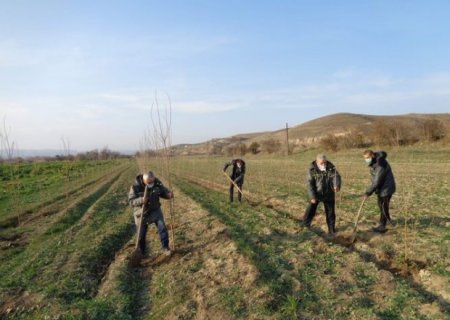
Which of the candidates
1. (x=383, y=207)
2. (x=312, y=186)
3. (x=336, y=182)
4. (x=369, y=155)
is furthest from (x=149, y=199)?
(x=383, y=207)

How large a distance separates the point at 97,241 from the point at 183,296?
5.38 meters

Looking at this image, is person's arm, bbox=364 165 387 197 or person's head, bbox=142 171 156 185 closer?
person's head, bbox=142 171 156 185

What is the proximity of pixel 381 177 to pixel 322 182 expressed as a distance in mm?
1383

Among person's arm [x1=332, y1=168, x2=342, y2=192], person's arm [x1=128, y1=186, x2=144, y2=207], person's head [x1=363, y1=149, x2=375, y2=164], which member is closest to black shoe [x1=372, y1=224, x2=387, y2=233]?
person's arm [x1=332, y1=168, x2=342, y2=192]

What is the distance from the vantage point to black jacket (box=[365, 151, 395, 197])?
32.5ft

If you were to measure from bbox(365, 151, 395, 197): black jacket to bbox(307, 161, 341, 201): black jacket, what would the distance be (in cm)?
87

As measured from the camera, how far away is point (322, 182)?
A: 399 inches

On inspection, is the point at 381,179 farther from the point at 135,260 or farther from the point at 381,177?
the point at 135,260

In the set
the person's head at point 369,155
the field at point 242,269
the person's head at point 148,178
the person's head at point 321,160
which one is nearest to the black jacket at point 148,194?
the person's head at point 148,178

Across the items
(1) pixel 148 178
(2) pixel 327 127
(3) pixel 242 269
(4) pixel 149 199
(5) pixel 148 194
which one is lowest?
(3) pixel 242 269

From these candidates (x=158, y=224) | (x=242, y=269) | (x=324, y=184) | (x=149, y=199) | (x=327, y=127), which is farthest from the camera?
(x=327, y=127)

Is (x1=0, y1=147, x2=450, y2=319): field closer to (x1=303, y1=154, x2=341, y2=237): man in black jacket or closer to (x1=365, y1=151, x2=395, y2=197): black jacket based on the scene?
(x1=303, y1=154, x2=341, y2=237): man in black jacket

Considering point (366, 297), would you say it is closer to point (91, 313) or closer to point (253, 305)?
point (253, 305)

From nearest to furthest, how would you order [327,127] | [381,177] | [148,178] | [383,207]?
[148,178]
[381,177]
[383,207]
[327,127]
